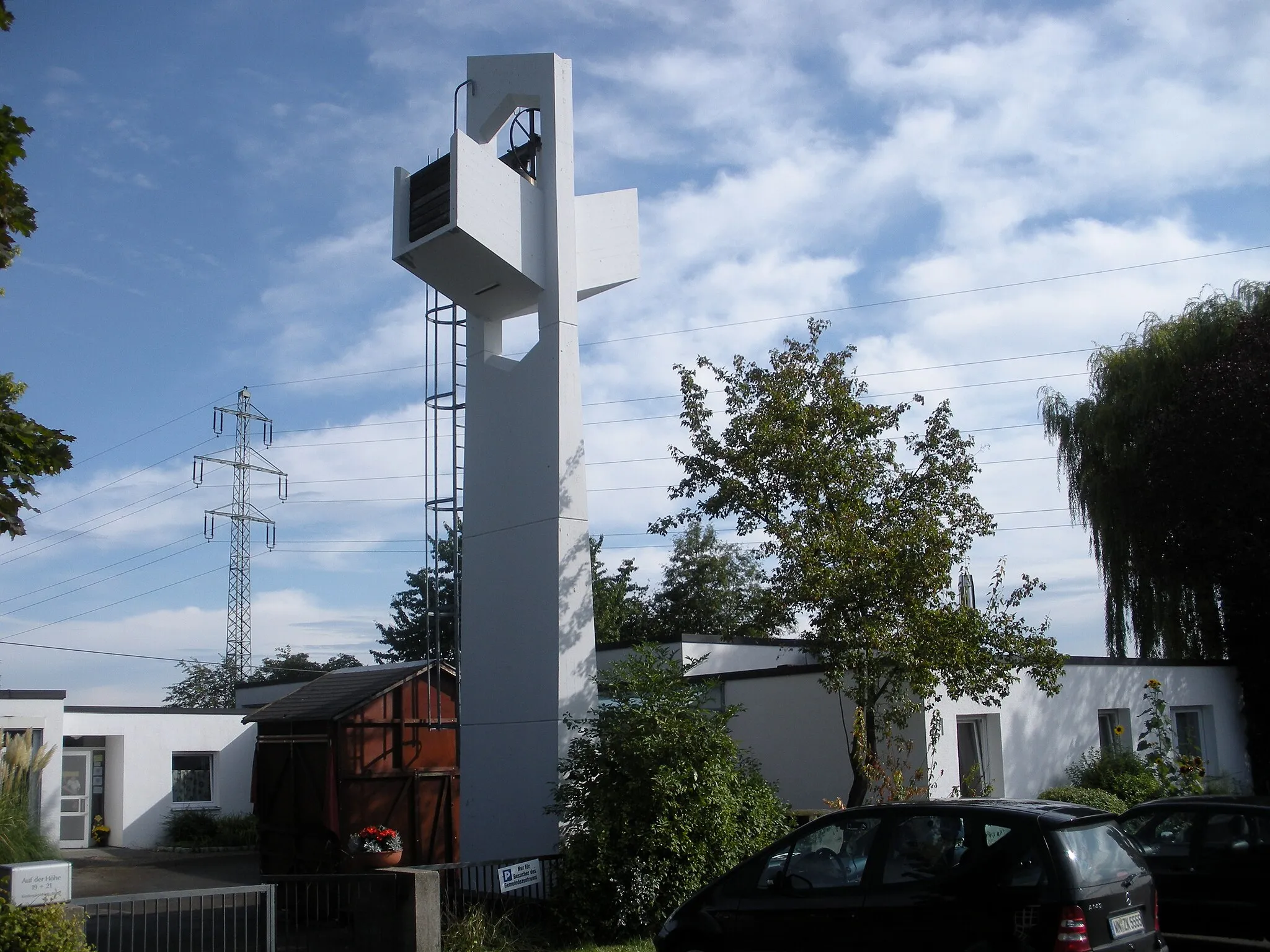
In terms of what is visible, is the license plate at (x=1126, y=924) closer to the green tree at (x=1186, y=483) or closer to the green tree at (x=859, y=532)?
the green tree at (x=859, y=532)

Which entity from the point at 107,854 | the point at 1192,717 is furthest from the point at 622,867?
Answer: the point at 107,854

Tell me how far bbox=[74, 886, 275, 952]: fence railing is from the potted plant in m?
1.35

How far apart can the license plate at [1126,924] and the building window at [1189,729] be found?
16074 millimetres

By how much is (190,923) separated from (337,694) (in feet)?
26.0

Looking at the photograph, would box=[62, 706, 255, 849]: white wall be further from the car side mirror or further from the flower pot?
the car side mirror

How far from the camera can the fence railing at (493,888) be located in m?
12.0

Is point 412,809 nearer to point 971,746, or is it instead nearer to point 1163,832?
point 971,746

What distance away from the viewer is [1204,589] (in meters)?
25.7

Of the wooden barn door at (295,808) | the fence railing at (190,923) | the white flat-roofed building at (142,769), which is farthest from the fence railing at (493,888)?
the white flat-roofed building at (142,769)

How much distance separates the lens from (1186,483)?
24.8 metres

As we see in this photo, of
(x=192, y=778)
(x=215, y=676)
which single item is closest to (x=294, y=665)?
(x=215, y=676)

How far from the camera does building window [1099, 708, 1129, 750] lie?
789 inches

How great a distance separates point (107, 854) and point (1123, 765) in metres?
20.8

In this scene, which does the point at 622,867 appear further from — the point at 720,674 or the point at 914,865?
the point at 720,674
